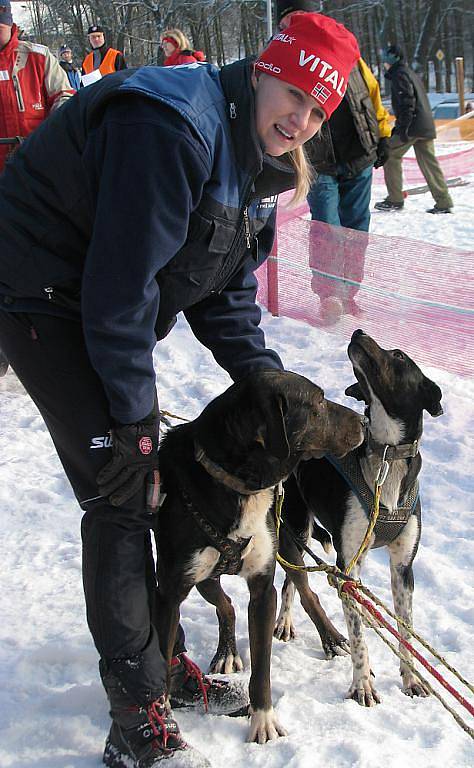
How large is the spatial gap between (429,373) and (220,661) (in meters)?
2.71

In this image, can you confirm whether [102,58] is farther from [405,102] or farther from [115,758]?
[115,758]

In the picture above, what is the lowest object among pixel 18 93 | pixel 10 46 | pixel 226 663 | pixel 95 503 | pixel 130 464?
pixel 226 663

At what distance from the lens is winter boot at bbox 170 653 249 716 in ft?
8.43

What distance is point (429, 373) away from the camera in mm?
4953

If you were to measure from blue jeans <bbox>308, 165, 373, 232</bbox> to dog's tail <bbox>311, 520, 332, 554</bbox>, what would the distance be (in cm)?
325

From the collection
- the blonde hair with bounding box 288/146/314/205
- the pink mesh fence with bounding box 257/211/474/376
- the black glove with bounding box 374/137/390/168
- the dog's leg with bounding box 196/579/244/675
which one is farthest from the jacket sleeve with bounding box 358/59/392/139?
the dog's leg with bounding box 196/579/244/675

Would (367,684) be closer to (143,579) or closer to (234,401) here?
(143,579)

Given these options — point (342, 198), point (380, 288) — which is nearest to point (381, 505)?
point (380, 288)

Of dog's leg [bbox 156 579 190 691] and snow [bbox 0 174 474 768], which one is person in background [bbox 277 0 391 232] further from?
dog's leg [bbox 156 579 190 691]

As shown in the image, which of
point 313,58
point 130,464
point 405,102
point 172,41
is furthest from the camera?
point 405,102

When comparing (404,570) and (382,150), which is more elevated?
(382,150)

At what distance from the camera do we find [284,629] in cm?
304

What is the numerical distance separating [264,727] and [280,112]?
1.76 m

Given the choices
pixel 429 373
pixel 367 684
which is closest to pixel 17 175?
pixel 367 684
